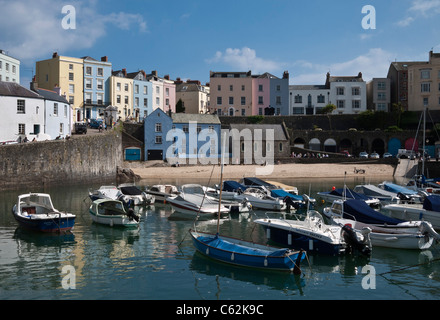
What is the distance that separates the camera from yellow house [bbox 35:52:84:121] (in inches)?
3071

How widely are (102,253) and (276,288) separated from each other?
9352 mm

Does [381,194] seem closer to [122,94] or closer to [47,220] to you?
[47,220]

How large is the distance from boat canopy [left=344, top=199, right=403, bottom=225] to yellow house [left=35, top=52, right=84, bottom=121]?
2562 inches

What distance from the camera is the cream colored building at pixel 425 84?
82438 mm

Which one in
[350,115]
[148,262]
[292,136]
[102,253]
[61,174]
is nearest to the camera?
[148,262]

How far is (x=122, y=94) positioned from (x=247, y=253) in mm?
72887

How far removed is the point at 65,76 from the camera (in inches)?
3088

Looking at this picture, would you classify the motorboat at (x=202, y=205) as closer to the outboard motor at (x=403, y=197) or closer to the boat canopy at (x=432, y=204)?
the boat canopy at (x=432, y=204)

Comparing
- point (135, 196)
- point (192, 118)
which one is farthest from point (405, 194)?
point (192, 118)

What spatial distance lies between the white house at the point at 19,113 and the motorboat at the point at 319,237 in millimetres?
39211
